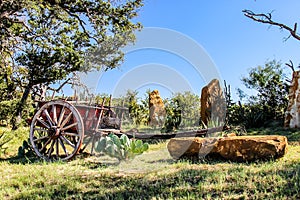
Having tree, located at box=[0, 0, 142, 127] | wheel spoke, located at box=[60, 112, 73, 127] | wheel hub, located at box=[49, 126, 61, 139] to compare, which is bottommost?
wheel hub, located at box=[49, 126, 61, 139]

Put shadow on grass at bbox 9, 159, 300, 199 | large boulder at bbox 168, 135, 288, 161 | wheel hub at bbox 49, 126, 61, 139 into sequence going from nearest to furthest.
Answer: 1. shadow on grass at bbox 9, 159, 300, 199
2. large boulder at bbox 168, 135, 288, 161
3. wheel hub at bbox 49, 126, 61, 139

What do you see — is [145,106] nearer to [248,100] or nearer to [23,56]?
[248,100]

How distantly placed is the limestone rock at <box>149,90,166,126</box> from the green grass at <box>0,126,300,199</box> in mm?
7612

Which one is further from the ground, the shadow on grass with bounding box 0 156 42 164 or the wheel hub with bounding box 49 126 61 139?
the wheel hub with bounding box 49 126 61 139

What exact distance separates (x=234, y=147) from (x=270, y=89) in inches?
355

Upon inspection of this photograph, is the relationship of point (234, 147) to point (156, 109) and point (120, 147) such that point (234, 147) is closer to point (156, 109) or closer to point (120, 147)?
point (120, 147)

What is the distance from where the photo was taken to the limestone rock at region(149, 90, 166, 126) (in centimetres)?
1270

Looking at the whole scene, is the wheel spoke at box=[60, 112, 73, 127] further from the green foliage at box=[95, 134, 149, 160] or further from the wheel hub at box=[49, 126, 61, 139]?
the green foliage at box=[95, 134, 149, 160]

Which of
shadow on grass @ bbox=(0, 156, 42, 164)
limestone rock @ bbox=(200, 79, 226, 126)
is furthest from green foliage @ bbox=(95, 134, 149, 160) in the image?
limestone rock @ bbox=(200, 79, 226, 126)

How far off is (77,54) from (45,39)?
2027 millimetres

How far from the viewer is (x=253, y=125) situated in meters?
11.1

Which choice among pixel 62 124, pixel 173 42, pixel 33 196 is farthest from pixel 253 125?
pixel 33 196

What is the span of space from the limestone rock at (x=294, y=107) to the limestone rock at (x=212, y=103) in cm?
229

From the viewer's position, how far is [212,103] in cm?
959
